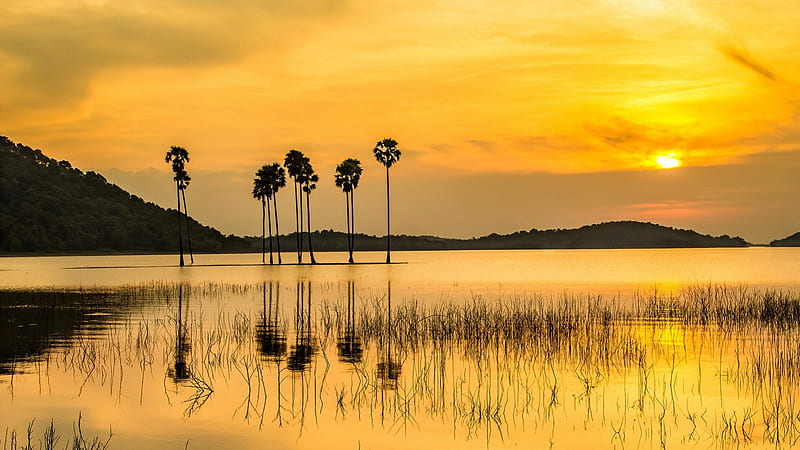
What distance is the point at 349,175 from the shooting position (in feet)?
443

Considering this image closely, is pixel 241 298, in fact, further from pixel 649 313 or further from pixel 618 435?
pixel 618 435

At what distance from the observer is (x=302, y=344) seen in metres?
28.7

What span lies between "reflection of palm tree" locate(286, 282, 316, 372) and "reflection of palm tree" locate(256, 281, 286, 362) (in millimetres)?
442

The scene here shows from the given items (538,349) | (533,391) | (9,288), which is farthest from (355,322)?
(9,288)

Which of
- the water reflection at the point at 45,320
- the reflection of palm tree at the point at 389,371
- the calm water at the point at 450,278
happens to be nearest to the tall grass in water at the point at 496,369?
the reflection of palm tree at the point at 389,371

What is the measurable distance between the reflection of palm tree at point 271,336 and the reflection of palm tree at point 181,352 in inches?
95.4

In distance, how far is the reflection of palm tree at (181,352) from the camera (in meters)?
22.4

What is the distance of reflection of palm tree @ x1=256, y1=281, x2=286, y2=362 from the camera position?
87.2 ft

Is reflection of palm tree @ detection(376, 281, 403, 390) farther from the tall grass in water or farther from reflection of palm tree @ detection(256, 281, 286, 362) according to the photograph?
reflection of palm tree @ detection(256, 281, 286, 362)

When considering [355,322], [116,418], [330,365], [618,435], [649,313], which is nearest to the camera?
[618,435]

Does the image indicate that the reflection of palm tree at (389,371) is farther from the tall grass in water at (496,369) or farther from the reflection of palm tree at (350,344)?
the reflection of palm tree at (350,344)

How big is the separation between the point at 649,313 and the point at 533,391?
2039cm

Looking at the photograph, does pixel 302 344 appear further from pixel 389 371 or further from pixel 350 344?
pixel 389 371

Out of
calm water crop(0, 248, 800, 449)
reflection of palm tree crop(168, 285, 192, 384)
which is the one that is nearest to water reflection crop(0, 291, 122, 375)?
calm water crop(0, 248, 800, 449)
